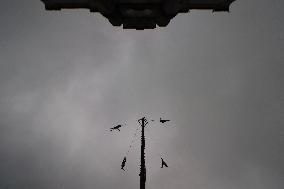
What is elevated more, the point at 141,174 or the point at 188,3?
the point at 188,3

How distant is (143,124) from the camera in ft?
53.5

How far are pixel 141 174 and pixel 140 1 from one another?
990 centimetres

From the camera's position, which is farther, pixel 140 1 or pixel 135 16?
pixel 135 16

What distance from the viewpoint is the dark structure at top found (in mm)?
3504

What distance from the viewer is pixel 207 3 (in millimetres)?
3709

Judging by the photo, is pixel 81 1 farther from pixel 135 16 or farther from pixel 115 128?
pixel 115 128

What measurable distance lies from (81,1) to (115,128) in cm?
1291

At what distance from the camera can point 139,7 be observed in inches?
140

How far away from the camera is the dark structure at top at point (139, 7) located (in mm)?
3504

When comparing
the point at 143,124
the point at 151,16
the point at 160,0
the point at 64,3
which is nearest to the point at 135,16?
the point at 151,16

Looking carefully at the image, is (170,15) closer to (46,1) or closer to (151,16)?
(151,16)

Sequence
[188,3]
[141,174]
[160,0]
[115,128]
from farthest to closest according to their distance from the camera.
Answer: [115,128]
[141,174]
[188,3]
[160,0]

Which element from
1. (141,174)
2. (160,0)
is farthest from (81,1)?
(141,174)

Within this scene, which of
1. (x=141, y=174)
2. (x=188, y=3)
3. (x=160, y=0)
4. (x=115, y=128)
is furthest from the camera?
(x=115, y=128)
